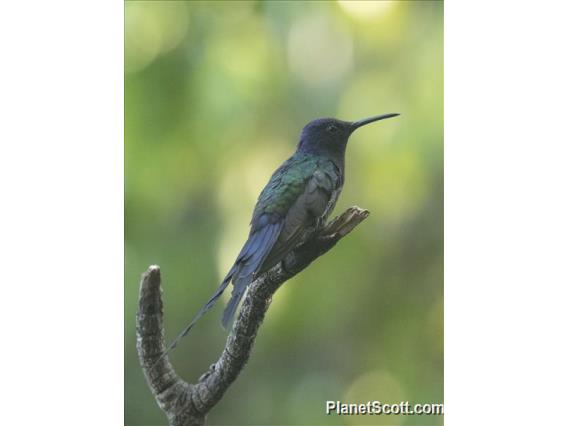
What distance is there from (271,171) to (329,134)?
1.34 ft

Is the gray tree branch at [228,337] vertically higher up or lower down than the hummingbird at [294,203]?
lower down

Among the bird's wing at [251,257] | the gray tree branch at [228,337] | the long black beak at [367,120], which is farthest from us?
the long black beak at [367,120]

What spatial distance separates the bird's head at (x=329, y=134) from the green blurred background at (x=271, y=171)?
8 centimetres

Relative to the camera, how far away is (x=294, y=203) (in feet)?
14.5

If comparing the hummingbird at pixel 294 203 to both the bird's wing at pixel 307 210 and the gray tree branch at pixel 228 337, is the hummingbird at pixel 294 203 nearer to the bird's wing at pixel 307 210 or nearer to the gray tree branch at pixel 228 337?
the bird's wing at pixel 307 210

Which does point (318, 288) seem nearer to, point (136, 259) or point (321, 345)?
point (321, 345)

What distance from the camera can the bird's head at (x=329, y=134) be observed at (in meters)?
4.93

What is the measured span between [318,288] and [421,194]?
81cm

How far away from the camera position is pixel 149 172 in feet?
16.1

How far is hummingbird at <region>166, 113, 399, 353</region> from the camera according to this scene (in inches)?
163

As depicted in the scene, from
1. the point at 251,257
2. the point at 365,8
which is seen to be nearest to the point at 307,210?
the point at 251,257

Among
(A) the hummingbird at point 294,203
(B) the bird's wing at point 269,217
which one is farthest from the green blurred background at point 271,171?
(B) the bird's wing at point 269,217

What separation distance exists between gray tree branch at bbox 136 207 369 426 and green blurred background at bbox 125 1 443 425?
172mm

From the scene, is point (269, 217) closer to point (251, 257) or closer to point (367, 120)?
point (251, 257)
